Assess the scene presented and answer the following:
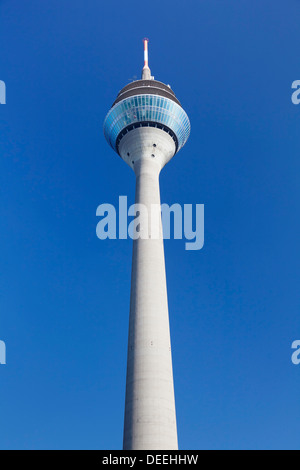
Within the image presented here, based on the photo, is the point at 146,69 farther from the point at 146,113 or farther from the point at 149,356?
the point at 149,356

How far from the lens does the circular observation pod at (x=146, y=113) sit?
278 ft

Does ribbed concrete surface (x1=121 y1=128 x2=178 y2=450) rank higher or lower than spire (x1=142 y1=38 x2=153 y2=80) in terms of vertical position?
lower

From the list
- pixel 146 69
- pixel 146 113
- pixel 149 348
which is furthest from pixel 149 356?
pixel 146 69

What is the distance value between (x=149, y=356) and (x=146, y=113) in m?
47.2

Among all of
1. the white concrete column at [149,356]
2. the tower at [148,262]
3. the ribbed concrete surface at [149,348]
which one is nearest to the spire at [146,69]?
the tower at [148,262]

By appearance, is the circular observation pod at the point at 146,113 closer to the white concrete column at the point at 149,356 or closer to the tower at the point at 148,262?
the tower at the point at 148,262

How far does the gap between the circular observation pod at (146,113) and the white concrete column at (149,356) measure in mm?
18490

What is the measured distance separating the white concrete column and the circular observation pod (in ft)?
60.7

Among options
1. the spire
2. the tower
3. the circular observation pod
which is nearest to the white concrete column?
the tower

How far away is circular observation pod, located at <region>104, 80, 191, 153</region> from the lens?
3332 inches

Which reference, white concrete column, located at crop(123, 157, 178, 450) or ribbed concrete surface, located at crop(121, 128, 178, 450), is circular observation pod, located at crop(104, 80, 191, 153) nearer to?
ribbed concrete surface, located at crop(121, 128, 178, 450)

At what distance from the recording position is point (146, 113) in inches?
3322
